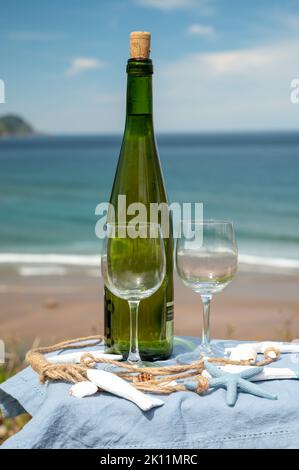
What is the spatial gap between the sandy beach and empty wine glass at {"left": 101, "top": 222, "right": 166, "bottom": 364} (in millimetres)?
3488

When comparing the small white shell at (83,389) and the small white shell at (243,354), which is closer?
the small white shell at (83,389)

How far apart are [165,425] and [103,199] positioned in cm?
1824

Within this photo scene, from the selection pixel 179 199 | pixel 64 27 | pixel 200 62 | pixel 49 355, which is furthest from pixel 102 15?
pixel 49 355

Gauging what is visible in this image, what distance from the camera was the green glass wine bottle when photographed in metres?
2.04

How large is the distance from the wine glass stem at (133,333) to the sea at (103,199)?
311 inches

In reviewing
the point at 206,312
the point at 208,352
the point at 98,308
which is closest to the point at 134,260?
the point at 206,312

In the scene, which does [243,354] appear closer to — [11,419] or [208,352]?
[208,352]

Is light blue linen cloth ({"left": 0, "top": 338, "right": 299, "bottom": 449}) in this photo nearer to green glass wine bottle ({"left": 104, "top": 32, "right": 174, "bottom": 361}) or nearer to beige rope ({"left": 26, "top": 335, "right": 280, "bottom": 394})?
beige rope ({"left": 26, "top": 335, "right": 280, "bottom": 394})

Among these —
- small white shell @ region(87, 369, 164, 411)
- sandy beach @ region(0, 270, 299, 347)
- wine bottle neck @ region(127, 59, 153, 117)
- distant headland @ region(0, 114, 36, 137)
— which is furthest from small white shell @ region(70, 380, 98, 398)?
distant headland @ region(0, 114, 36, 137)

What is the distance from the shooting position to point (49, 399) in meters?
1.69

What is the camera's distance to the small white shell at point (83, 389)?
1.68 meters

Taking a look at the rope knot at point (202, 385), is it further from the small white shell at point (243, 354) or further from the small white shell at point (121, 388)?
the small white shell at point (243, 354)

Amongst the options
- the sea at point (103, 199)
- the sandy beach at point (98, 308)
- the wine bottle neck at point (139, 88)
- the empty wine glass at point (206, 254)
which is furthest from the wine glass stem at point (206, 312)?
the sea at point (103, 199)

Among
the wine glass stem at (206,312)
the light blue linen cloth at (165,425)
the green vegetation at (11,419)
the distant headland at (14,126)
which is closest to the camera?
the light blue linen cloth at (165,425)
